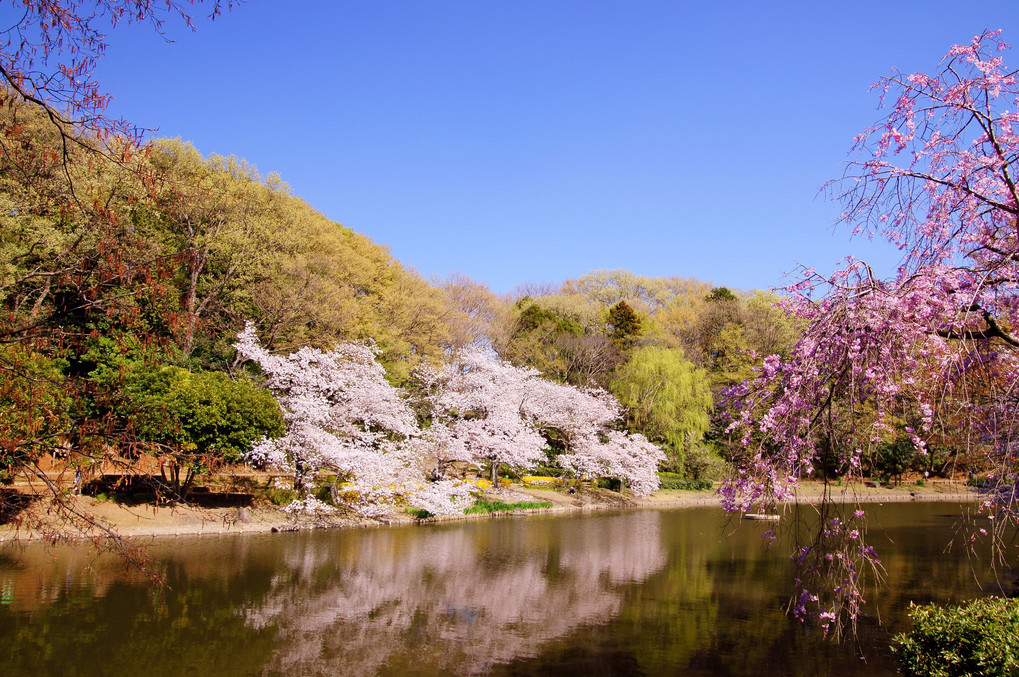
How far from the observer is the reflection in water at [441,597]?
9.48 meters

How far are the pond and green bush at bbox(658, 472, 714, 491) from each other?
13.1m

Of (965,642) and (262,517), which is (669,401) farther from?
(965,642)

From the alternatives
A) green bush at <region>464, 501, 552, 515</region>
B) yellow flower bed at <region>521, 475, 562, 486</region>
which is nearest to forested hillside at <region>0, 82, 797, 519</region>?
yellow flower bed at <region>521, 475, 562, 486</region>

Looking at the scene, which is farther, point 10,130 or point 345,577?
point 345,577

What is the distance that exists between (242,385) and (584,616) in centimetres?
1199

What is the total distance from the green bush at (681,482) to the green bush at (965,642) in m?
24.6

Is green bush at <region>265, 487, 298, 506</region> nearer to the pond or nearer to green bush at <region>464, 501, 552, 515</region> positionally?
the pond

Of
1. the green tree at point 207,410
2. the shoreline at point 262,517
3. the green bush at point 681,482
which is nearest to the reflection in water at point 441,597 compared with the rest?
the shoreline at point 262,517

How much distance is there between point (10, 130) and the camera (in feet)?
13.5

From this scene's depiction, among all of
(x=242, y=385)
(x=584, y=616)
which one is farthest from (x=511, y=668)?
(x=242, y=385)

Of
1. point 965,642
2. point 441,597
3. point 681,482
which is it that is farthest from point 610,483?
point 965,642

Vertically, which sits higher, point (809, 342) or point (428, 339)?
point (428, 339)

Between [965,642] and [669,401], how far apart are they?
84.7ft

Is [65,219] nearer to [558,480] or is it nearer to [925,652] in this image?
[925,652]
